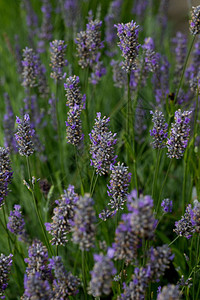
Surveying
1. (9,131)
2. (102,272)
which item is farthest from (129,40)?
(9,131)

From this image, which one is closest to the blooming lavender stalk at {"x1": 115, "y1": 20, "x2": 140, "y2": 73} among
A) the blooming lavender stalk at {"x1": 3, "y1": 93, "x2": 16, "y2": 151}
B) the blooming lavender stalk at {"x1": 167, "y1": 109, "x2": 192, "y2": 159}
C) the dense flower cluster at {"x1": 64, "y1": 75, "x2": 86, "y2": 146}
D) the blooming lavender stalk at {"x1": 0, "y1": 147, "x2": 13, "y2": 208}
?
the dense flower cluster at {"x1": 64, "y1": 75, "x2": 86, "y2": 146}

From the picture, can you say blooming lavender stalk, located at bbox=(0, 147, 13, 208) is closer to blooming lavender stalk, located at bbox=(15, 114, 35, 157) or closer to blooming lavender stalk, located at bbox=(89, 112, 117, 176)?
blooming lavender stalk, located at bbox=(15, 114, 35, 157)

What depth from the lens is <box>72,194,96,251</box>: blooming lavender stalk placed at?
932 mm

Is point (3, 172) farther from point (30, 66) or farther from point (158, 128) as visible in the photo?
Result: point (30, 66)

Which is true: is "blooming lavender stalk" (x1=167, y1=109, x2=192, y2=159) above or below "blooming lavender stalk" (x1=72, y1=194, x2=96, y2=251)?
above

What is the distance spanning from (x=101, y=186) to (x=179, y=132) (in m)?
1.26

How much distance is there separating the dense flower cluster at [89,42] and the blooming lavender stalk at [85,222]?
1.04 m

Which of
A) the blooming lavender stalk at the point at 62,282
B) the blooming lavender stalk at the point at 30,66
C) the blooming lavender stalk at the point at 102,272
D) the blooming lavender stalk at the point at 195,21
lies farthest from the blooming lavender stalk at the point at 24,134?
the blooming lavender stalk at the point at 195,21

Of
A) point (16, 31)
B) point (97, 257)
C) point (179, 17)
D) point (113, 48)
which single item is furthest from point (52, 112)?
point (179, 17)

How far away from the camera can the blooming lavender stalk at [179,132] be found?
1.23m

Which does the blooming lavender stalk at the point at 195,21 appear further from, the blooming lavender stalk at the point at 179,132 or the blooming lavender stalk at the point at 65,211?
the blooming lavender stalk at the point at 65,211

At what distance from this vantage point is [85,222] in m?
0.93

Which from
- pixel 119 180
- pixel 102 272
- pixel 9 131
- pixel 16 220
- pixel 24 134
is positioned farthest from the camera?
pixel 9 131

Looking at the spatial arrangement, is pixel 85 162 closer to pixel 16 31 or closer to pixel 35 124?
pixel 35 124
